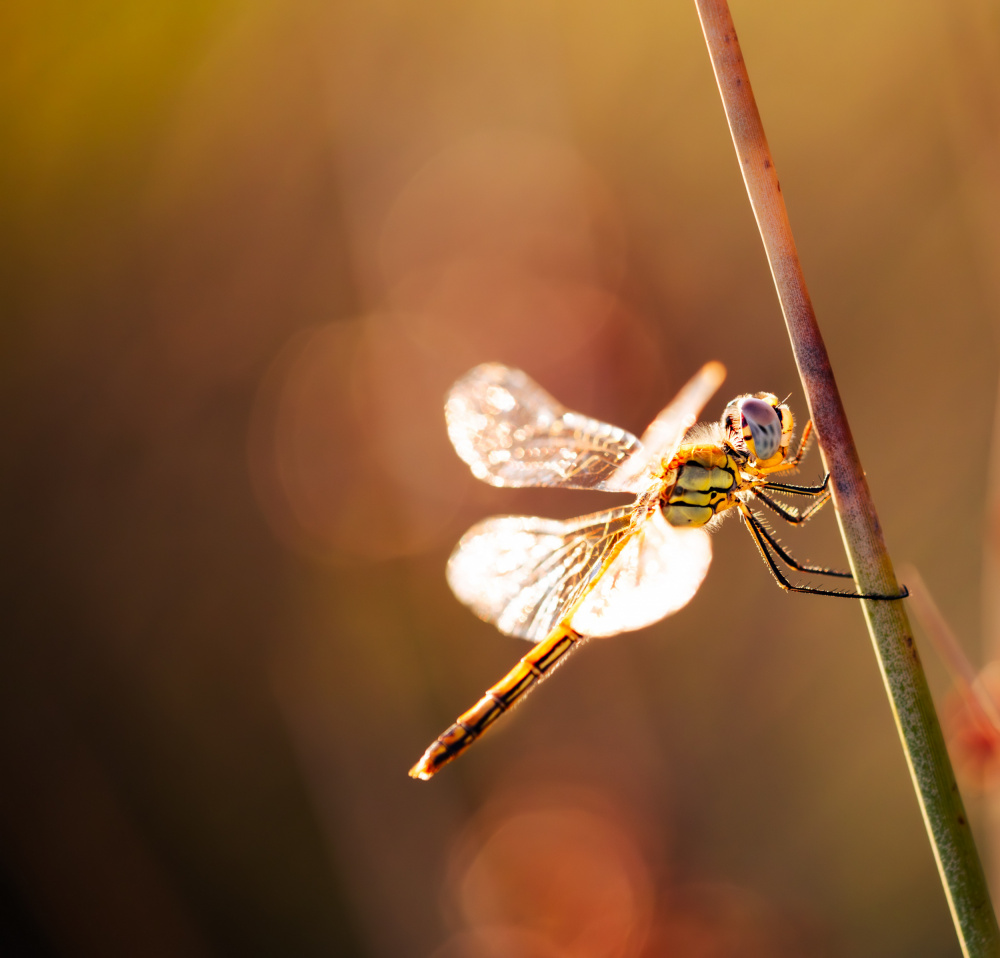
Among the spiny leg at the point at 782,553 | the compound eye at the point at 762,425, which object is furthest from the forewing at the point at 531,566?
the compound eye at the point at 762,425

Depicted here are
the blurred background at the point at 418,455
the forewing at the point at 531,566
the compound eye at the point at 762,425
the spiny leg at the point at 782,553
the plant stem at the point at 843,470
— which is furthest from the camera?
the blurred background at the point at 418,455

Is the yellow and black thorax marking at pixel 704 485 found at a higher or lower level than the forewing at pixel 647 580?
higher

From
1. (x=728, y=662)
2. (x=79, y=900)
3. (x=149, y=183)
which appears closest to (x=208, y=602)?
(x=79, y=900)

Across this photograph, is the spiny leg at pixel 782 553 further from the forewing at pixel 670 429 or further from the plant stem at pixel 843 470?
the plant stem at pixel 843 470

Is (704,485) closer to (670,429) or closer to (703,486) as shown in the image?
(703,486)

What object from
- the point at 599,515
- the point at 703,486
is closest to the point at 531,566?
the point at 599,515

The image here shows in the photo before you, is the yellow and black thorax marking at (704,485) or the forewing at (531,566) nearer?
the yellow and black thorax marking at (704,485)

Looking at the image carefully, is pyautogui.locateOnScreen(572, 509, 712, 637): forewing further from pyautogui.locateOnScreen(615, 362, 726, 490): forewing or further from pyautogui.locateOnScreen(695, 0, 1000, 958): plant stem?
pyautogui.locateOnScreen(695, 0, 1000, 958): plant stem

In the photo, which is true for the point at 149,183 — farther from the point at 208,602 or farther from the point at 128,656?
the point at 128,656
